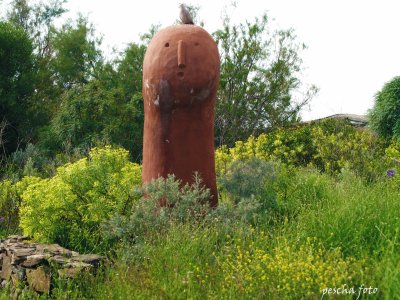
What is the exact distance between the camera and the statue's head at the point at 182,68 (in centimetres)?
647

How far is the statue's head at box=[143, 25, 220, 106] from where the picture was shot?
6.47 meters

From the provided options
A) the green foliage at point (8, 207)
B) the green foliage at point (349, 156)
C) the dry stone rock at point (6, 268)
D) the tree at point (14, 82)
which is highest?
the tree at point (14, 82)

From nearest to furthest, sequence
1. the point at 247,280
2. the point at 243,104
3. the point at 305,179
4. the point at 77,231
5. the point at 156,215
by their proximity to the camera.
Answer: the point at 247,280 → the point at 156,215 → the point at 77,231 → the point at 305,179 → the point at 243,104

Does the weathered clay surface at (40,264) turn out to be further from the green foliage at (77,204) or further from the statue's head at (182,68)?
the statue's head at (182,68)

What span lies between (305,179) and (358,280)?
4039 mm

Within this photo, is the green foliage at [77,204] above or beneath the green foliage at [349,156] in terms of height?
beneath

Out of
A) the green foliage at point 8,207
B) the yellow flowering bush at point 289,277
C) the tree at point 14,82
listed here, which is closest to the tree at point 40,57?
the tree at point 14,82

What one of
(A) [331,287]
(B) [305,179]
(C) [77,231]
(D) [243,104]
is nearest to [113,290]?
(A) [331,287]

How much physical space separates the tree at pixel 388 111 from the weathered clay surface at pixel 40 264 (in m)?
11.2

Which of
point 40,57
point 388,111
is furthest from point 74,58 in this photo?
point 388,111

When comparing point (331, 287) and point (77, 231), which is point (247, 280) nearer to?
point (331, 287)

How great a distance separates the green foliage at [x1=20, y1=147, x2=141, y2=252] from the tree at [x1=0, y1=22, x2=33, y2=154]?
36.7 ft

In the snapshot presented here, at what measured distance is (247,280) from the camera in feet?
13.9

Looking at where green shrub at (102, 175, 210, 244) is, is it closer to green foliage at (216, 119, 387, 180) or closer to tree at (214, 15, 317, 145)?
green foliage at (216, 119, 387, 180)
